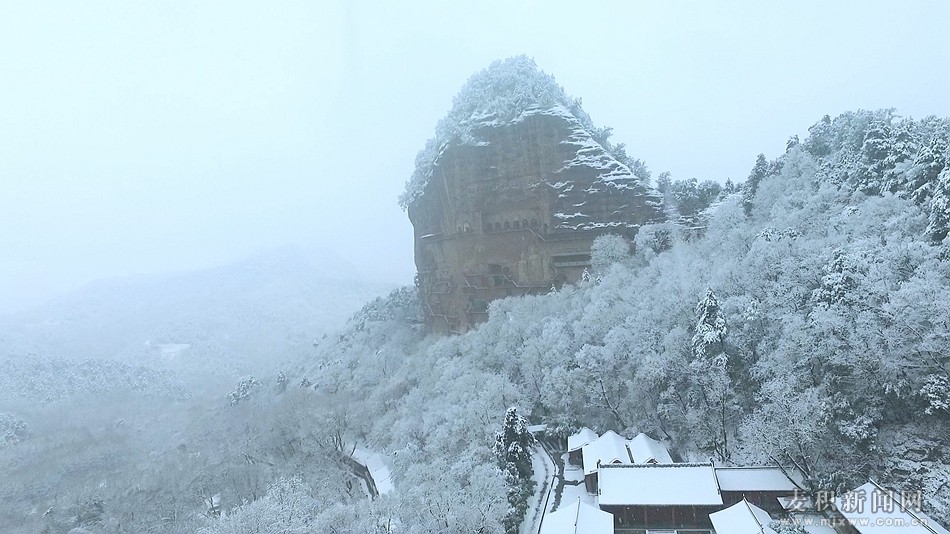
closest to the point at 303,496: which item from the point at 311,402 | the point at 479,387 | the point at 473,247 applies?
the point at 479,387

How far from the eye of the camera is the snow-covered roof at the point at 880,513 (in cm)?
1571

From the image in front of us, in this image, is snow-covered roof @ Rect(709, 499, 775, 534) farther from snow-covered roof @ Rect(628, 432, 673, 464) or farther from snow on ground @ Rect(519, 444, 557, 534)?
snow on ground @ Rect(519, 444, 557, 534)

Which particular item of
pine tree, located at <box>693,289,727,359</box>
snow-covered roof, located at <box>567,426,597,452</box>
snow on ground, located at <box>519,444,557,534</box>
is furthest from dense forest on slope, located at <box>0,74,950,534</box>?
snow-covered roof, located at <box>567,426,597,452</box>

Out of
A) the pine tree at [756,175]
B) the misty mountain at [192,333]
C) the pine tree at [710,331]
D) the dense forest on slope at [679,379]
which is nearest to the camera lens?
the dense forest on slope at [679,379]

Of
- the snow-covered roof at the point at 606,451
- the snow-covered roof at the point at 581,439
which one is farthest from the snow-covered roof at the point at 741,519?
the snow-covered roof at the point at 581,439

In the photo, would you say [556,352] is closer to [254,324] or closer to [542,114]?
[542,114]

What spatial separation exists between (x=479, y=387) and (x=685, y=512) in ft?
47.1

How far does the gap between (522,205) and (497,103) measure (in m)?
10.8

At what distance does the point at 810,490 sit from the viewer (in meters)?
19.8

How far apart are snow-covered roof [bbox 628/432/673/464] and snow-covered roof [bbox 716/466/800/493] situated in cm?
297

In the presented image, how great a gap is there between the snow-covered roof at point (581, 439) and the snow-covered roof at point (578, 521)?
605 centimetres

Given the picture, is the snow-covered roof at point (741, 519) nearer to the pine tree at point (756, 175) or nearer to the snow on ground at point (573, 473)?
the snow on ground at point (573, 473)

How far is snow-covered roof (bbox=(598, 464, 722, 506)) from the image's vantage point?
21.0 meters

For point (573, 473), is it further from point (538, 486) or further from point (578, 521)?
point (578, 521)
